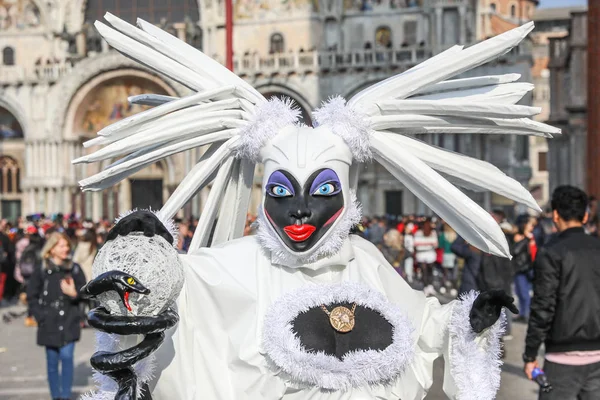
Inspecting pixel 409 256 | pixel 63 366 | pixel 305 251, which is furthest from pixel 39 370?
pixel 409 256

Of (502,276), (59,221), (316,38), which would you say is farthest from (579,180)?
(502,276)

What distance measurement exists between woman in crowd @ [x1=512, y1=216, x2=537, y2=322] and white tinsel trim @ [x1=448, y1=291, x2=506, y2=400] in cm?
789

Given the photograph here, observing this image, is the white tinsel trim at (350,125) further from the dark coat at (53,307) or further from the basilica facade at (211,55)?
the basilica facade at (211,55)

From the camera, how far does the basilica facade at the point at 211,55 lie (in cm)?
3528

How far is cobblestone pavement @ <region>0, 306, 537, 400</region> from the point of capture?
9164 mm

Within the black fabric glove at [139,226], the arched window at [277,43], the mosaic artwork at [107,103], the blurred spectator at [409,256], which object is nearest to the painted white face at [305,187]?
the black fabric glove at [139,226]

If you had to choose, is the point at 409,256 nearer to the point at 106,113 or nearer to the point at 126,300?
the point at 126,300

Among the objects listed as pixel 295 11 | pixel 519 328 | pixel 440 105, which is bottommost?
pixel 519 328

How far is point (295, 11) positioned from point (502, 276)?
28437 millimetres

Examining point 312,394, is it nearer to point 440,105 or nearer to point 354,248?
point 354,248

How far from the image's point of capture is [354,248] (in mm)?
4469

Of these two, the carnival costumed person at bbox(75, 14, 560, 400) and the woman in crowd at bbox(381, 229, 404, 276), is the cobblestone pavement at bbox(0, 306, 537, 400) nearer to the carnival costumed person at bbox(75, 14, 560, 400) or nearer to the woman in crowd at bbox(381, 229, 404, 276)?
the woman in crowd at bbox(381, 229, 404, 276)

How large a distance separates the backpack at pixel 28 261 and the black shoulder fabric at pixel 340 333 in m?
12.2

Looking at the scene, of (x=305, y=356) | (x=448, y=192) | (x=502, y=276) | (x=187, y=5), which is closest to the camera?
(x=305, y=356)
